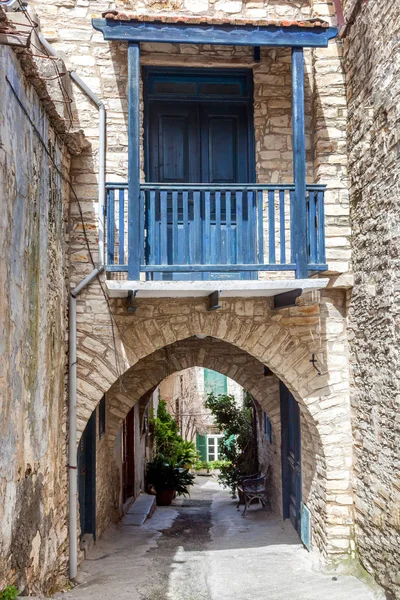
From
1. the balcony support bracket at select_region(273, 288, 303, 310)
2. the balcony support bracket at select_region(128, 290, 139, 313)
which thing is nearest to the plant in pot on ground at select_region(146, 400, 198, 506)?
the balcony support bracket at select_region(128, 290, 139, 313)

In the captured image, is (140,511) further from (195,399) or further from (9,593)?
(195,399)

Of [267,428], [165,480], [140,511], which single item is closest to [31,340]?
[267,428]

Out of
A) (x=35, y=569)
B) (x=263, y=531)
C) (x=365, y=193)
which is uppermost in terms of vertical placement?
(x=365, y=193)

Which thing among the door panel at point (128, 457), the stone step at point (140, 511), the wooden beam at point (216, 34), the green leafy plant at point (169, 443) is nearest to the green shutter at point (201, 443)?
the green leafy plant at point (169, 443)

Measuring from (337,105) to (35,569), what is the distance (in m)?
5.02

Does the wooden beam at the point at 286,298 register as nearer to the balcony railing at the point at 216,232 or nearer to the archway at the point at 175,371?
the balcony railing at the point at 216,232

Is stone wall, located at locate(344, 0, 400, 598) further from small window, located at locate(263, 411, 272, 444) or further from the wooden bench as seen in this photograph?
the wooden bench

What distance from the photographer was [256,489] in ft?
34.4

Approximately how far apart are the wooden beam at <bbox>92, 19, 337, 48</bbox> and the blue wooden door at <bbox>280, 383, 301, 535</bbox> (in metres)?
4.09

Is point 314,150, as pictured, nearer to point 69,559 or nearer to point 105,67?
point 105,67

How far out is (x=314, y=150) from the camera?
20.9 ft

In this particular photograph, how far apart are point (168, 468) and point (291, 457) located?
5.00 meters

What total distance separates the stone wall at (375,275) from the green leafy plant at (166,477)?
706 centimetres

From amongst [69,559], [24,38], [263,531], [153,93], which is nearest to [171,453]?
[263,531]
